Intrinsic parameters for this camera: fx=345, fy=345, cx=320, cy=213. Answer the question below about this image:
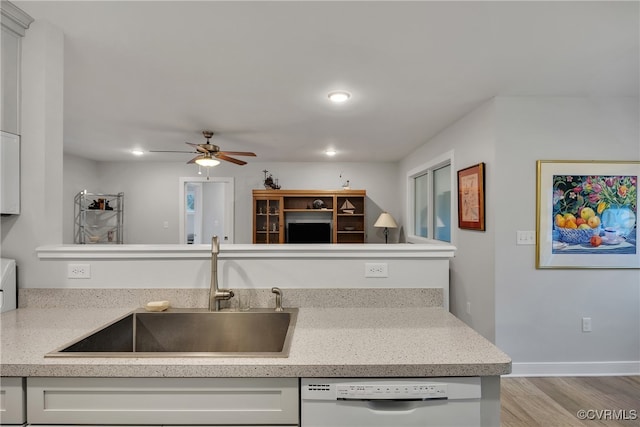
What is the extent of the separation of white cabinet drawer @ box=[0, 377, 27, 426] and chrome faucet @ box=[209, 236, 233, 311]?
69cm

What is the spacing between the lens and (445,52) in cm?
213

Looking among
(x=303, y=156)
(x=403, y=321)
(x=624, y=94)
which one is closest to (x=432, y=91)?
(x=624, y=94)

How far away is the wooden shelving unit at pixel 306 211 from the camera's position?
6.09 meters

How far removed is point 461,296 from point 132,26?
3.56 m

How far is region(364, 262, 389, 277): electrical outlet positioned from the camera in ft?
5.63

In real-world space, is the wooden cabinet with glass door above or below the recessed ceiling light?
below

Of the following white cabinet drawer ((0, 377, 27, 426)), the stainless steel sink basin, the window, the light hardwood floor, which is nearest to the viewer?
white cabinet drawer ((0, 377, 27, 426))

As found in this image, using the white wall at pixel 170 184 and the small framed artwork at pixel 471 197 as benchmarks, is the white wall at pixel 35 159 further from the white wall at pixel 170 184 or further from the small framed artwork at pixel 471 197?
the white wall at pixel 170 184

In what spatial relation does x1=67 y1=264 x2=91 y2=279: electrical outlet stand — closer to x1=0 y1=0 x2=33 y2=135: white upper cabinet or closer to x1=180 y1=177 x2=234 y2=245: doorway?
x1=0 y1=0 x2=33 y2=135: white upper cabinet

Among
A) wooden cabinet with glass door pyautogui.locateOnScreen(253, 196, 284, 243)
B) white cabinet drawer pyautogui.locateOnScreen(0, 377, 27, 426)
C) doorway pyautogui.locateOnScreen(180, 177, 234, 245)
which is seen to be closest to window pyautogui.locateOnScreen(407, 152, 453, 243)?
wooden cabinet with glass door pyautogui.locateOnScreen(253, 196, 284, 243)

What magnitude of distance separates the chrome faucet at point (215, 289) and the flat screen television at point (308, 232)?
462 centimetres

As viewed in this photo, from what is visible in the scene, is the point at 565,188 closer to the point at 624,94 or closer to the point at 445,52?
the point at 624,94

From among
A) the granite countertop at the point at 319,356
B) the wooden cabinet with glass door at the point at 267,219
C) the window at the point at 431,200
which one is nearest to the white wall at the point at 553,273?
the window at the point at 431,200

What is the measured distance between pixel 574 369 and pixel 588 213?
4.34ft
